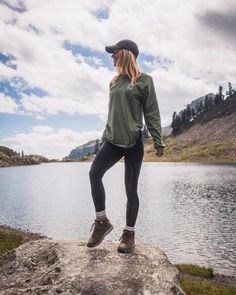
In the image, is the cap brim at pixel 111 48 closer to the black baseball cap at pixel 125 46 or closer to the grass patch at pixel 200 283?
the black baseball cap at pixel 125 46

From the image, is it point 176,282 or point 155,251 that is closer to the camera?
point 176,282

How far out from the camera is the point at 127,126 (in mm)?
8711

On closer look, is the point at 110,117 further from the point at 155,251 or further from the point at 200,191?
the point at 200,191

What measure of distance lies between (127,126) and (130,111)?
398 millimetres

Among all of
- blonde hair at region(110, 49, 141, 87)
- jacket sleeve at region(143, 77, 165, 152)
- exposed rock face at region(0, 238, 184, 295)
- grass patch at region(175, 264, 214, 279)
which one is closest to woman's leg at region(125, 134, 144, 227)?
jacket sleeve at region(143, 77, 165, 152)

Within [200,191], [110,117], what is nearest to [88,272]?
[110,117]

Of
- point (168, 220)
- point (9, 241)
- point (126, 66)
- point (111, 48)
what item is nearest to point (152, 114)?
point (126, 66)

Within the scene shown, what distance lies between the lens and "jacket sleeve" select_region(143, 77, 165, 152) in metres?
8.99

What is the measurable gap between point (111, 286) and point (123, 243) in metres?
1.56

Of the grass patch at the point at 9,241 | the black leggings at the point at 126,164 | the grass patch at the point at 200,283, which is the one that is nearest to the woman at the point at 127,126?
the black leggings at the point at 126,164

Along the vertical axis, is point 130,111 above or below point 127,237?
above

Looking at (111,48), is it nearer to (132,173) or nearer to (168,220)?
(132,173)

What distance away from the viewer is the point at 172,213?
59.7 m

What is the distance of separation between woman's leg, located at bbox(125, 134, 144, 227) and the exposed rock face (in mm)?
1052
